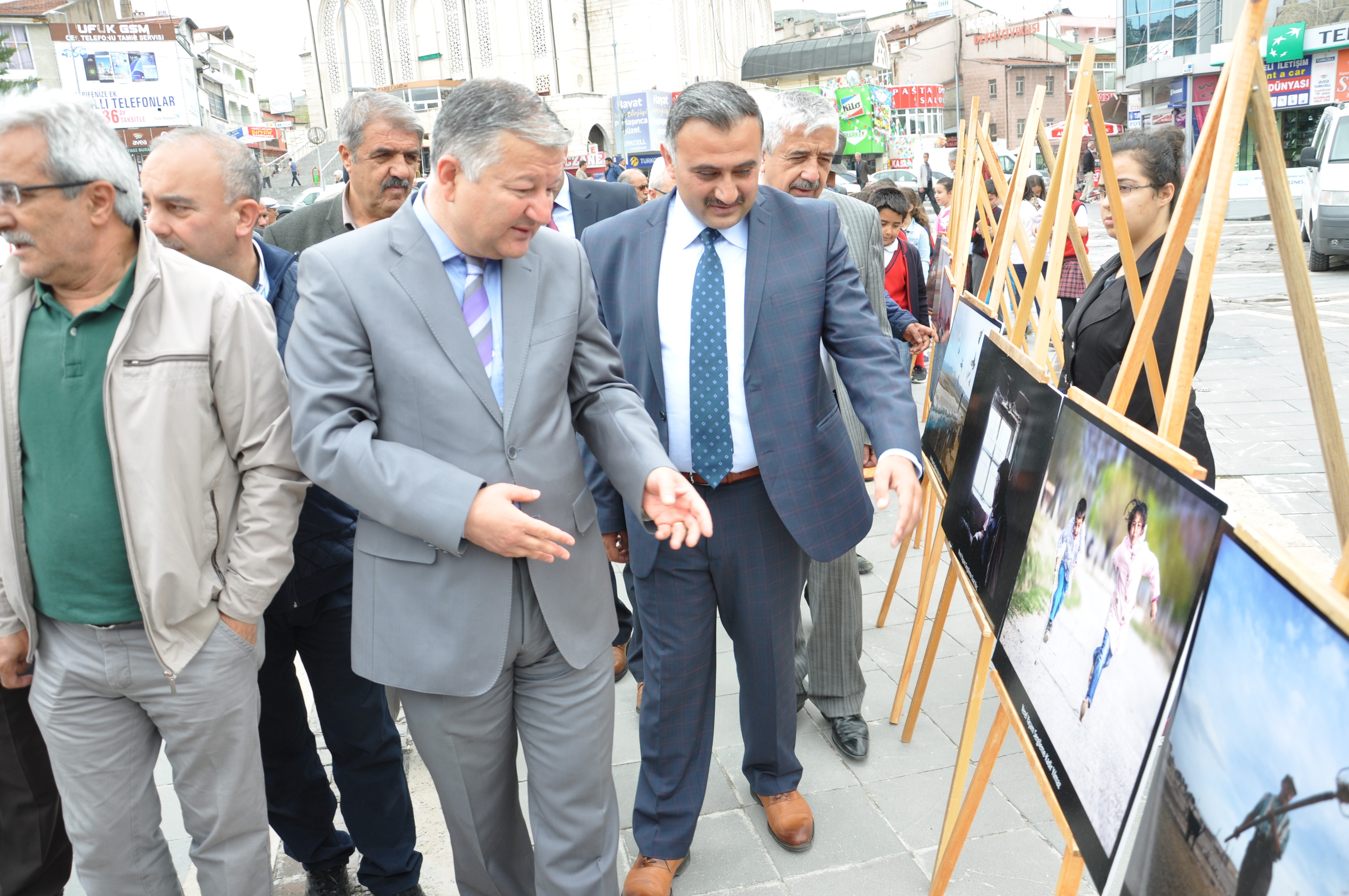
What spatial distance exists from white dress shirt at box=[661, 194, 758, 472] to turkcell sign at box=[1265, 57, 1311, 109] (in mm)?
27989

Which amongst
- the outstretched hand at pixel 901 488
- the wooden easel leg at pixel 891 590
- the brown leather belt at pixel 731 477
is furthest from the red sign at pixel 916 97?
the outstretched hand at pixel 901 488

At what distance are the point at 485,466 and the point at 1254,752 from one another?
52.3 inches

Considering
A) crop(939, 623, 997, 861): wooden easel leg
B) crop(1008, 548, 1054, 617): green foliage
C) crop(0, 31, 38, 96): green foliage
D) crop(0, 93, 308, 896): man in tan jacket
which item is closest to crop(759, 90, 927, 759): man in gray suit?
crop(939, 623, 997, 861): wooden easel leg

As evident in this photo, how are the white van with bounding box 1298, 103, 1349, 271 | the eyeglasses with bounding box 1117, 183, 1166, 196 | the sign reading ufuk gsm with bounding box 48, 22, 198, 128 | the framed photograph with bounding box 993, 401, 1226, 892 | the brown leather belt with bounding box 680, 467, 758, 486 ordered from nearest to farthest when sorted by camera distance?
the framed photograph with bounding box 993, 401, 1226, 892 < the brown leather belt with bounding box 680, 467, 758, 486 < the eyeglasses with bounding box 1117, 183, 1166, 196 < the white van with bounding box 1298, 103, 1349, 271 < the sign reading ufuk gsm with bounding box 48, 22, 198, 128

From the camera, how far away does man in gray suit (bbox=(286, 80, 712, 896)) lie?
1810mm

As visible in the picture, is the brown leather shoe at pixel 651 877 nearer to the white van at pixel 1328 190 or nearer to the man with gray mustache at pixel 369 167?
the man with gray mustache at pixel 369 167

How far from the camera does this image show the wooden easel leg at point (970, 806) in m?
2.07

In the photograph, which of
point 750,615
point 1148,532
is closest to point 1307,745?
point 1148,532

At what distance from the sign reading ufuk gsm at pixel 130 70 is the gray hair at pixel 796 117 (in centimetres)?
3518

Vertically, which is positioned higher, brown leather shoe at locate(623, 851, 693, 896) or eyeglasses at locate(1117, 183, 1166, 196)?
eyeglasses at locate(1117, 183, 1166, 196)

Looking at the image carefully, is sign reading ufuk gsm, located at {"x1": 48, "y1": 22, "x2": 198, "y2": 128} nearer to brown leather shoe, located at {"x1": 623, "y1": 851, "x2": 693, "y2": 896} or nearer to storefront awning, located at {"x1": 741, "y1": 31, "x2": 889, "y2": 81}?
brown leather shoe, located at {"x1": 623, "y1": 851, "x2": 693, "y2": 896}

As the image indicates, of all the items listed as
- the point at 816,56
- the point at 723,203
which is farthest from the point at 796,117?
the point at 816,56

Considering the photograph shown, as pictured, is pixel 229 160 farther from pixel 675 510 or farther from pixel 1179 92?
pixel 1179 92

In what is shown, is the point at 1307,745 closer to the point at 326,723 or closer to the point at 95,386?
the point at 95,386
